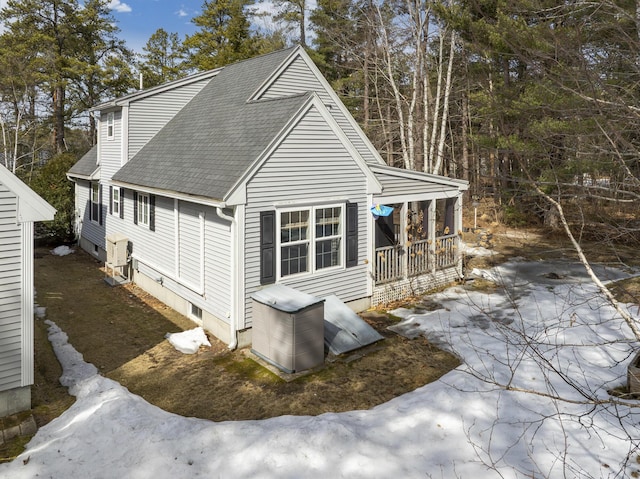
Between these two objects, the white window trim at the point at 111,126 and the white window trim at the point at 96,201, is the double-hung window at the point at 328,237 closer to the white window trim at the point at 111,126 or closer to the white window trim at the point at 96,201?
the white window trim at the point at 111,126

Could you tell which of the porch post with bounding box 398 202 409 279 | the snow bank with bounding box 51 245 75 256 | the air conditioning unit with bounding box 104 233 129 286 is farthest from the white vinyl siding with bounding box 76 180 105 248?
the porch post with bounding box 398 202 409 279

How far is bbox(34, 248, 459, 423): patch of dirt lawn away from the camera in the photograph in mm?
7281

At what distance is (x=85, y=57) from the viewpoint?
3291 centimetres

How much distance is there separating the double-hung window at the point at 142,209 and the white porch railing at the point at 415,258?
6.64m

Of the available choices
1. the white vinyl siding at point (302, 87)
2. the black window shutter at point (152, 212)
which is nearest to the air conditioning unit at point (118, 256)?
the black window shutter at point (152, 212)

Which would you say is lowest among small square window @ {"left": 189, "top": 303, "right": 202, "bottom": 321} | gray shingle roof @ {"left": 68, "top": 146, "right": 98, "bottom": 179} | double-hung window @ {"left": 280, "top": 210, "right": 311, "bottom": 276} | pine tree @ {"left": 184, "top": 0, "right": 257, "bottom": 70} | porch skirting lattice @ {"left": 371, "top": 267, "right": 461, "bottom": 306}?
small square window @ {"left": 189, "top": 303, "right": 202, "bottom": 321}

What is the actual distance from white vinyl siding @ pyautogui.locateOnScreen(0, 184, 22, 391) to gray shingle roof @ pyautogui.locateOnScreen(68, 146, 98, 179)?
11.6 metres

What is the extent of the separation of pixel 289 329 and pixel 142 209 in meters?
7.47

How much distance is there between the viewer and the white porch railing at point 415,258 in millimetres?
12013

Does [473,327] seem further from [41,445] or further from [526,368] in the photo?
[41,445]

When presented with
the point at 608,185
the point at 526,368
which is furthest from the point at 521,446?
the point at 608,185

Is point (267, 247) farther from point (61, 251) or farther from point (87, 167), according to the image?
point (61, 251)

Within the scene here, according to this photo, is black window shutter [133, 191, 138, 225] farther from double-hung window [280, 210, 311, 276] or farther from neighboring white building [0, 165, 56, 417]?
neighboring white building [0, 165, 56, 417]

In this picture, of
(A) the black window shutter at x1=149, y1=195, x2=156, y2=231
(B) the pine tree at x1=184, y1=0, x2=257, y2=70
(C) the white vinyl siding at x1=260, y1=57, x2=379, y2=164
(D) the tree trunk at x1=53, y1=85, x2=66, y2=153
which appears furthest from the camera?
(B) the pine tree at x1=184, y1=0, x2=257, y2=70
